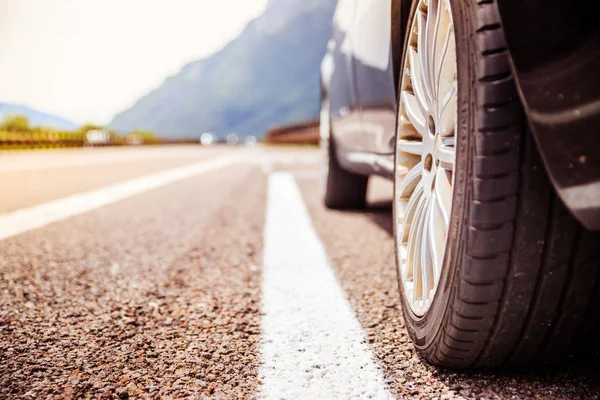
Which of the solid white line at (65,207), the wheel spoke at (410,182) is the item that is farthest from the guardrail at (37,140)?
the wheel spoke at (410,182)

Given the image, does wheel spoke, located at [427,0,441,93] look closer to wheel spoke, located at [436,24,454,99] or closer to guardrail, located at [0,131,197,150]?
wheel spoke, located at [436,24,454,99]

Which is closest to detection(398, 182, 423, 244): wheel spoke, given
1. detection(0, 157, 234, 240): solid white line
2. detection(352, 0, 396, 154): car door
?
detection(352, 0, 396, 154): car door

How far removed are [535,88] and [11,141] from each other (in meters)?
24.5

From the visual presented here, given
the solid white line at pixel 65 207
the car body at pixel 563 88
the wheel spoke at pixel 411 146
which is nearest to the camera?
the car body at pixel 563 88

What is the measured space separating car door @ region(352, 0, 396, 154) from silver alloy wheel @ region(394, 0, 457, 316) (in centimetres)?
26

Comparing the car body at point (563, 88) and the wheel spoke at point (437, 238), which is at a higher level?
the car body at point (563, 88)

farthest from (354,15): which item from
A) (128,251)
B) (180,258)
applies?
(128,251)

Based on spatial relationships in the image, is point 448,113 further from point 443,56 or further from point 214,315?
point 214,315

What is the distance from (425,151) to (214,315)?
2.70 feet

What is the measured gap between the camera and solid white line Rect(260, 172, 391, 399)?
1211 mm

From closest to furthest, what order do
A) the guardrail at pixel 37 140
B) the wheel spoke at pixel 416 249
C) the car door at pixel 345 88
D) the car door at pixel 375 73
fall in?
1. the wheel spoke at pixel 416 249
2. the car door at pixel 375 73
3. the car door at pixel 345 88
4. the guardrail at pixel 37 140

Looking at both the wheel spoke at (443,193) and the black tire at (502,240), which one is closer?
the black tire at (502,240)

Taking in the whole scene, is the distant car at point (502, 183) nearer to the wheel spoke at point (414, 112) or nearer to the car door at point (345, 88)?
the wheel spoke at point (414, 112)

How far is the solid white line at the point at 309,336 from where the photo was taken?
47.7 inches
